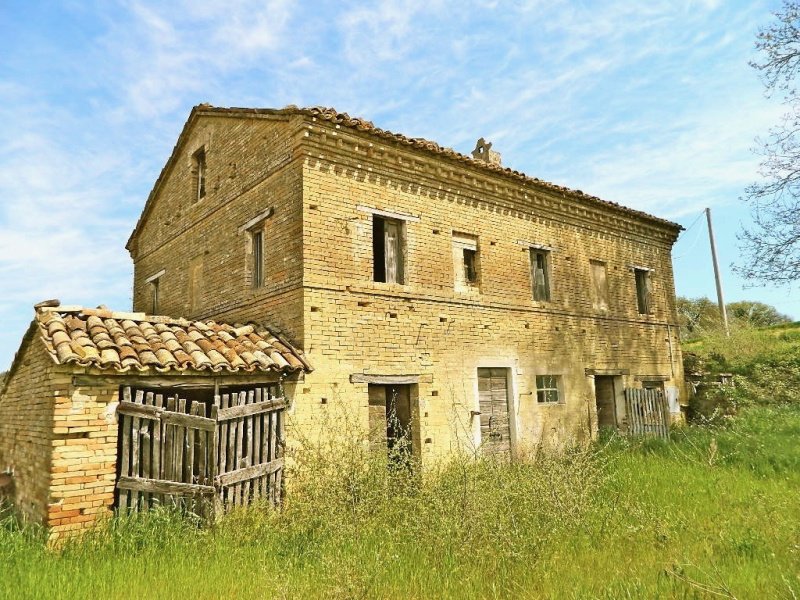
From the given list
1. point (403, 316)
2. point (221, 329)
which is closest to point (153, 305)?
point (221, 329)

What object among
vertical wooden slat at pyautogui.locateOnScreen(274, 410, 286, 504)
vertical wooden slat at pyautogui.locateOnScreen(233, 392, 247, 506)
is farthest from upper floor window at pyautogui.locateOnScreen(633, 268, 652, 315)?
vertical wooden slat at pyautogui.locateOnScreen(233, 392, 247, 506)

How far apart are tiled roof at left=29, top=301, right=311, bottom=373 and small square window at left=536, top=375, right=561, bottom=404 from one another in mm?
5957

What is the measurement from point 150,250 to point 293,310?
300 inches

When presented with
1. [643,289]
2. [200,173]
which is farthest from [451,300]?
[643,289]

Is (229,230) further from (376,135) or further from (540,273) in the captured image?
(540,273)

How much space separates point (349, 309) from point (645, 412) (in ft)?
29.3

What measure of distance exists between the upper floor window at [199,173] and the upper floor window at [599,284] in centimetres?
993

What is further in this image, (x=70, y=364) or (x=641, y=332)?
(x=641, y=332)

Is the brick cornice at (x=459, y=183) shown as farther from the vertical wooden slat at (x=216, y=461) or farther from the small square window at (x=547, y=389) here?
the vertical wooden slat at (x=216, y=461)

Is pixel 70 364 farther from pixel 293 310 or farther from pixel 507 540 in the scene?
pixel 507 540

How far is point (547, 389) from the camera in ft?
38.3

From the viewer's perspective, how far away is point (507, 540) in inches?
197

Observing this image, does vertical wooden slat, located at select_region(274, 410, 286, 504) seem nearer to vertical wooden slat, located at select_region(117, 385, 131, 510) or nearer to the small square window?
vertical wooden slat, located at select_region(117, 385, 131, 510)

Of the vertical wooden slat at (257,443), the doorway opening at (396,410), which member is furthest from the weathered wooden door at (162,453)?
the doorway opening at (396,410)
